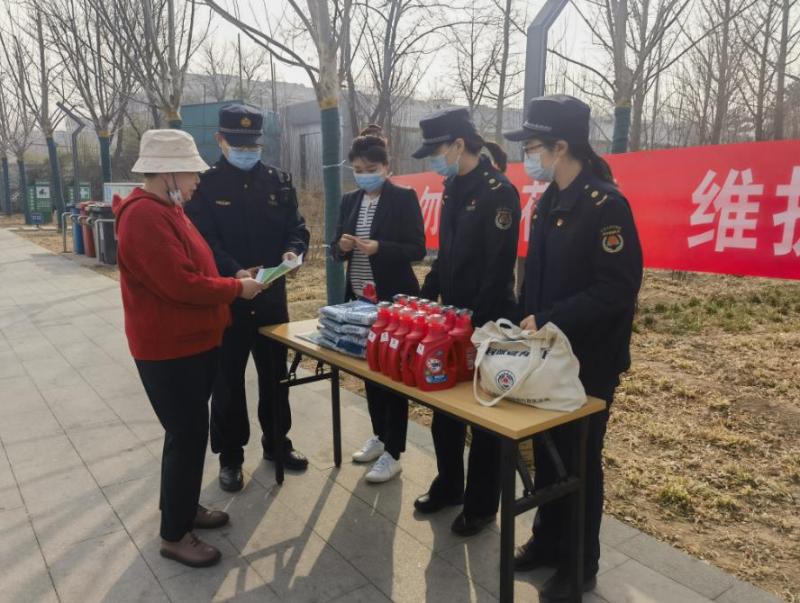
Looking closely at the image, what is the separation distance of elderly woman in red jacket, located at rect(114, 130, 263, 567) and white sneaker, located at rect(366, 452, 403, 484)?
930mm

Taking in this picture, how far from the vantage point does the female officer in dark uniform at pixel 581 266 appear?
211 cm

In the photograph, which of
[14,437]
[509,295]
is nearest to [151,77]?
[14,437]

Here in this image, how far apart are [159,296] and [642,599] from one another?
7.19 ft

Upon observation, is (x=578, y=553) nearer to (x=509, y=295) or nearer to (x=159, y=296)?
(x=509, y=295)

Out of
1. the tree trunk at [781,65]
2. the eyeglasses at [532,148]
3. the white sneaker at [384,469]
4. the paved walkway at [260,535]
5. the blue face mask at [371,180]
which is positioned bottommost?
the paved walkway at [260,535]

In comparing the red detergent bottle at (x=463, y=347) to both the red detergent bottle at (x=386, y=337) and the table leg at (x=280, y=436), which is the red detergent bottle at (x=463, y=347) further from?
the table leg at (x=280, y=436)

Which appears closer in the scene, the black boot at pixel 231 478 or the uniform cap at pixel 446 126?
the uniform cap at pixel 446 126

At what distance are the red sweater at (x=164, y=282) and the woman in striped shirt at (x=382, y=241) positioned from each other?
898mm

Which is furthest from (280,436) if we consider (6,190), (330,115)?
(6,190)

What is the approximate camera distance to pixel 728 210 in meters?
4.64

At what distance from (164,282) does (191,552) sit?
1.18 metres

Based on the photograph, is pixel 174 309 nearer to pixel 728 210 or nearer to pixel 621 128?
pixel 728 210

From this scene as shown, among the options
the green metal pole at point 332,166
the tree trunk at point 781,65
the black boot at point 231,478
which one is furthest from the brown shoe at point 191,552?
the tree trunk at point 781,65

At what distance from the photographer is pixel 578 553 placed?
7.50 feet
